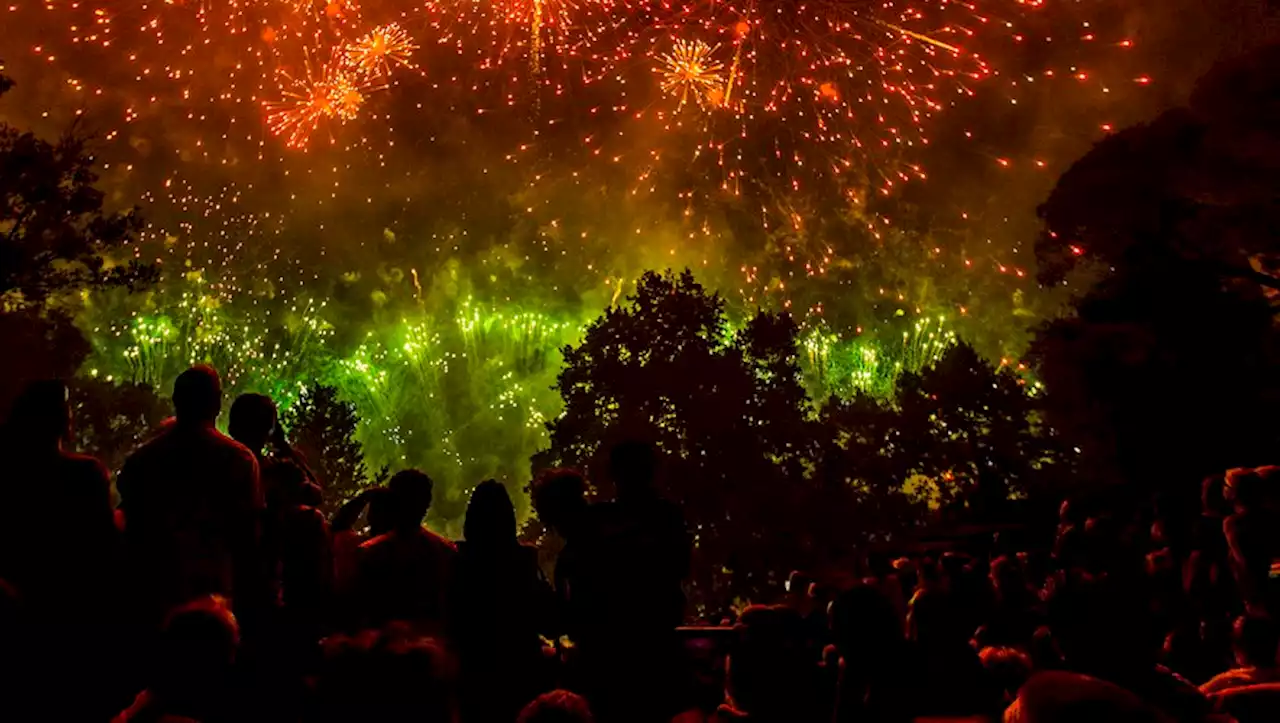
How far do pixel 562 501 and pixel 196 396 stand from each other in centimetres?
197

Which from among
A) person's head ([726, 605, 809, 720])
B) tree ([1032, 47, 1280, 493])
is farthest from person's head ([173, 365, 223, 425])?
tree ([1032, 47, 1280, 493])

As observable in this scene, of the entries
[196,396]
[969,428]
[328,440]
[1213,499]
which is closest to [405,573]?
[196,396]

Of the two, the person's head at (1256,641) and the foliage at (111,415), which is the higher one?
the person's head at (1256,641)

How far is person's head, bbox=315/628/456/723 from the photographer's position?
273cm

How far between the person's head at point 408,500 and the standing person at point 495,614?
1.04ft

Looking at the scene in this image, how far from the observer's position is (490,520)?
3924 millimetres

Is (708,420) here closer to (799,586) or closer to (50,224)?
(799,586)

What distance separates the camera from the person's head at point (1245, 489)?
6137 mm

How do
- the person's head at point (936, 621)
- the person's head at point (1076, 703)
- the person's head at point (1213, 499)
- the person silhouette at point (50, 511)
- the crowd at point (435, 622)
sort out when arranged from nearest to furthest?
the person's head at point (1076, 703)
the crowd at point (435, 622)
the person's head at point (936, 621)
the person silhouette at point (50, 511)
the person's head at point (1213, 499)

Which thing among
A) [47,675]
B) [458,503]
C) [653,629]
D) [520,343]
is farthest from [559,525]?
[520,343]

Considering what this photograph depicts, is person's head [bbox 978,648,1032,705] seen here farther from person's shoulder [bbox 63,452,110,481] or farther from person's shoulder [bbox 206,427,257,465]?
person's shoulder [bbox 63,452,110,481]

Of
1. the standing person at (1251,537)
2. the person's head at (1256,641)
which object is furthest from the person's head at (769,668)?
the standing person at (1251,537)

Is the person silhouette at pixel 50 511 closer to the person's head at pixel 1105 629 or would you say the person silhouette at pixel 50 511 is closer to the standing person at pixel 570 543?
the standing person at pixel 570 543

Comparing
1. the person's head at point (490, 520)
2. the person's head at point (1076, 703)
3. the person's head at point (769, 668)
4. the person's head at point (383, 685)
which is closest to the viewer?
the person's head at point (1076, 703)
